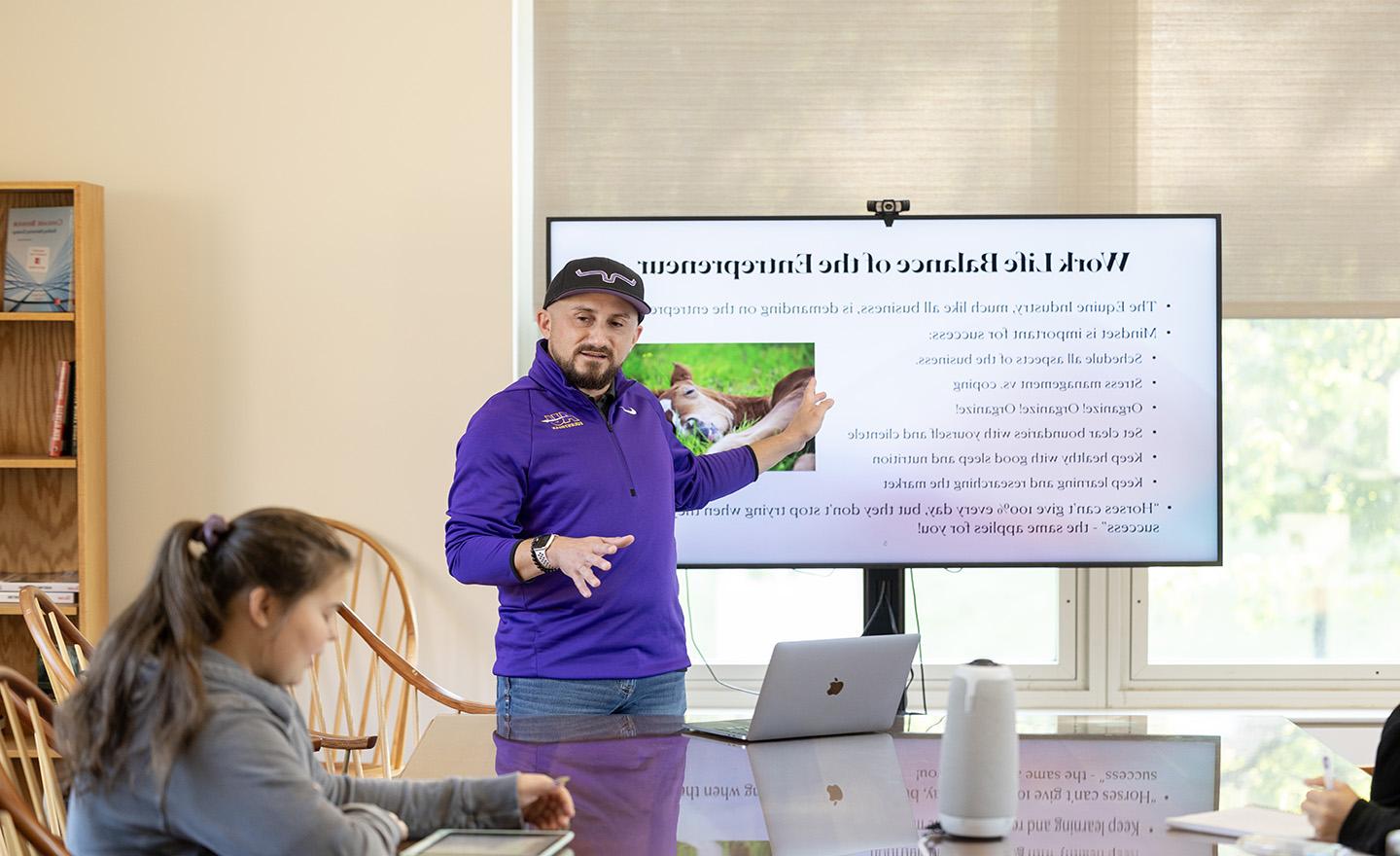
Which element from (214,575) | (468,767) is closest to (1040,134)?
(468,767)

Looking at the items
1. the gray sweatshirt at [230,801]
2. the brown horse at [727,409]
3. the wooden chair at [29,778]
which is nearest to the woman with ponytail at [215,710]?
the gray sweatshirt at [230,801]

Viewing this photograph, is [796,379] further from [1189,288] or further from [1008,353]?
[1189,288]

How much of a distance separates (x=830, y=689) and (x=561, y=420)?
0.88m

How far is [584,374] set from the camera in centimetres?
270

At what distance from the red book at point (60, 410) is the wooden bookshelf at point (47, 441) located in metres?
0.03

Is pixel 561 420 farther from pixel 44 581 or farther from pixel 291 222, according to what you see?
pixel 44 581

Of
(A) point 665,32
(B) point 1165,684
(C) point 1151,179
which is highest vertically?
(A) point 665,32

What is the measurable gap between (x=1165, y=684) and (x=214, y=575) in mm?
3176

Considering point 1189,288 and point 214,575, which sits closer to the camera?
point 214,575

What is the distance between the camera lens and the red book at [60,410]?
3460mm

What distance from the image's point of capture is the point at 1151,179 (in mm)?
3777

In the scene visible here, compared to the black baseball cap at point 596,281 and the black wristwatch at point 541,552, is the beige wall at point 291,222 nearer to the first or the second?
the black baseball cap at point 596,281

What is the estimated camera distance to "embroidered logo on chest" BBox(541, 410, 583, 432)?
2668mm

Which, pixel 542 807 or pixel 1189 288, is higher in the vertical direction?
pixel 1189 288
